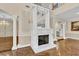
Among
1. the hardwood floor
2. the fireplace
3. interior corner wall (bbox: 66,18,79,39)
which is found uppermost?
interior corner wall (bbox: 66,18,79,39)

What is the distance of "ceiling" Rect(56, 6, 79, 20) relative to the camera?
6.47 ft

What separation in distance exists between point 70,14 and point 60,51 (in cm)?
73

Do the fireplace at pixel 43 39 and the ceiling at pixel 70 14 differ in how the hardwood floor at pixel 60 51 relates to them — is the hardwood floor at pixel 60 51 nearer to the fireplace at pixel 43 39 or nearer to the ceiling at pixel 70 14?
the fireplace at pixel 43 39

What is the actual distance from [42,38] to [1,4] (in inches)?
40.2

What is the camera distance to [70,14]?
202 centimetres

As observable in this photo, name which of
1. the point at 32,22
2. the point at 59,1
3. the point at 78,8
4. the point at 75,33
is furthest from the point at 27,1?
the point at 75,33

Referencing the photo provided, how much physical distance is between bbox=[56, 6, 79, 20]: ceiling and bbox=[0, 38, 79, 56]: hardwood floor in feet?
1.41

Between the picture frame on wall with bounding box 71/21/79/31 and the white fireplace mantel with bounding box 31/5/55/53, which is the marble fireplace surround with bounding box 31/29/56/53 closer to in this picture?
the white fireplace mantel with bounding box 31/5/55/53

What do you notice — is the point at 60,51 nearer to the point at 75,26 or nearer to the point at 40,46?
the point at 40,46

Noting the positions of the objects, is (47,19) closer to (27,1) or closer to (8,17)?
(27,1)

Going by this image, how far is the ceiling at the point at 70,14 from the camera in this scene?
1.97 meters

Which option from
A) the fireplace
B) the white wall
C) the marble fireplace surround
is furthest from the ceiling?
the white wall

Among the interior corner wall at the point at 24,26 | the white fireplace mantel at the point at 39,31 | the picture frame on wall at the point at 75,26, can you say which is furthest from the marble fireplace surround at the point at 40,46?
the picture frame on wall at the point at 75,26

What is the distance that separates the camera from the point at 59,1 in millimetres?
2061
